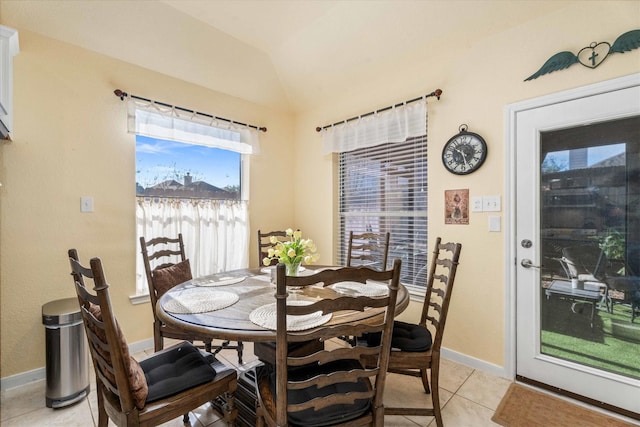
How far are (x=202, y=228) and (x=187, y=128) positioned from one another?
1018mm

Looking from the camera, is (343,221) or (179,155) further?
(343,221)

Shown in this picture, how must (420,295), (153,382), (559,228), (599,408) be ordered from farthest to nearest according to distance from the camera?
(420,295)
(559,228)
(599,408)
(153,382)

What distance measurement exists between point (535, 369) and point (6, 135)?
4.02 meters

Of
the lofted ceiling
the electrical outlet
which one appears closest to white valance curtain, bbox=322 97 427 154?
the lofted ceiling

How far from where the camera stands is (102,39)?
2.37 metres

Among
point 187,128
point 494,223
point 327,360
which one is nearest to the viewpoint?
point 327,360

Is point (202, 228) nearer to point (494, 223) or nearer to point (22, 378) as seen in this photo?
point (22, 378)

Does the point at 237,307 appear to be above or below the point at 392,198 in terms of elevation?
below

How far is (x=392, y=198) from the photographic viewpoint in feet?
10.0

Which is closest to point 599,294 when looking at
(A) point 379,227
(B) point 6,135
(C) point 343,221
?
(A) point 379,227

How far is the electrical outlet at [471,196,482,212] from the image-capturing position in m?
2.35

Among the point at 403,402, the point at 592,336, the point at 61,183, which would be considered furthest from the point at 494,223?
the point at 61,183

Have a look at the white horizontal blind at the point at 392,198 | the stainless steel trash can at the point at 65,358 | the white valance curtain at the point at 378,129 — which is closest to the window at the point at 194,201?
the stainless steel trash can at the point at 65,358

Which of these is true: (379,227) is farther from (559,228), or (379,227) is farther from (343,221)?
(559,228)
